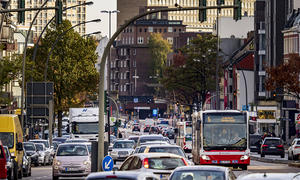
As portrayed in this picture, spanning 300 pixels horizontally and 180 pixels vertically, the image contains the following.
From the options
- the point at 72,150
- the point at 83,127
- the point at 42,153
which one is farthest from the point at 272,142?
the point at 72,150

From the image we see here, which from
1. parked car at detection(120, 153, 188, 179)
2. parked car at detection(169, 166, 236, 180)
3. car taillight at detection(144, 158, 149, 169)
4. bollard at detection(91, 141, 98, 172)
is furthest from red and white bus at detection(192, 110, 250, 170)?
parked car at detection(169, 166, 236, 180)

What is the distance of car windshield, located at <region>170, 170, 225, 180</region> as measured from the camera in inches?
733

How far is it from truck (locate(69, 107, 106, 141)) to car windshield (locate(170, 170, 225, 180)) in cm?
4428

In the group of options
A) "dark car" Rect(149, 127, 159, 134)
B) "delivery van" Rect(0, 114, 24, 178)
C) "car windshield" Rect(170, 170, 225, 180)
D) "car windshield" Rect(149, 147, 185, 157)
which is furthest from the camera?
"dark car" Rect(149, 127, 159, 134)

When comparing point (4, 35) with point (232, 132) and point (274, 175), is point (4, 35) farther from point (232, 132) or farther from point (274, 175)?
point (274, 175)

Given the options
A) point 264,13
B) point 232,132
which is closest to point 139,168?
point 232,132

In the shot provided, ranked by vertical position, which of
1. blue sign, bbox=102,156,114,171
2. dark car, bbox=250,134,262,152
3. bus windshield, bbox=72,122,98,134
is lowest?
dark car, bbox=250,134,262,152

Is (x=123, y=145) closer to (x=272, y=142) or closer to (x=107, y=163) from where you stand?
(x=272, y=142)

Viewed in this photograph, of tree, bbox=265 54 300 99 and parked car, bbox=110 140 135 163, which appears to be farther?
tree, bbox=265 54 300 99

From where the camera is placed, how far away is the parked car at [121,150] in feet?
180

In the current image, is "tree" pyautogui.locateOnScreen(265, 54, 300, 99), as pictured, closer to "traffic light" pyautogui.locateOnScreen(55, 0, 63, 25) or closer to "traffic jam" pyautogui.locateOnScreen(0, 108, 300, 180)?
"traffic jam" pyautogui.locateOnScreen(0, 108, 300, 180)

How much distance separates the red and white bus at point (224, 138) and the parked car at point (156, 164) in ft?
53.5

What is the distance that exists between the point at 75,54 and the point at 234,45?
A: 60994 millimetres

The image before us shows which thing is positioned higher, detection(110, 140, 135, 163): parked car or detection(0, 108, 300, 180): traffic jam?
detection(0, 108, 300, 180): traffic jam
